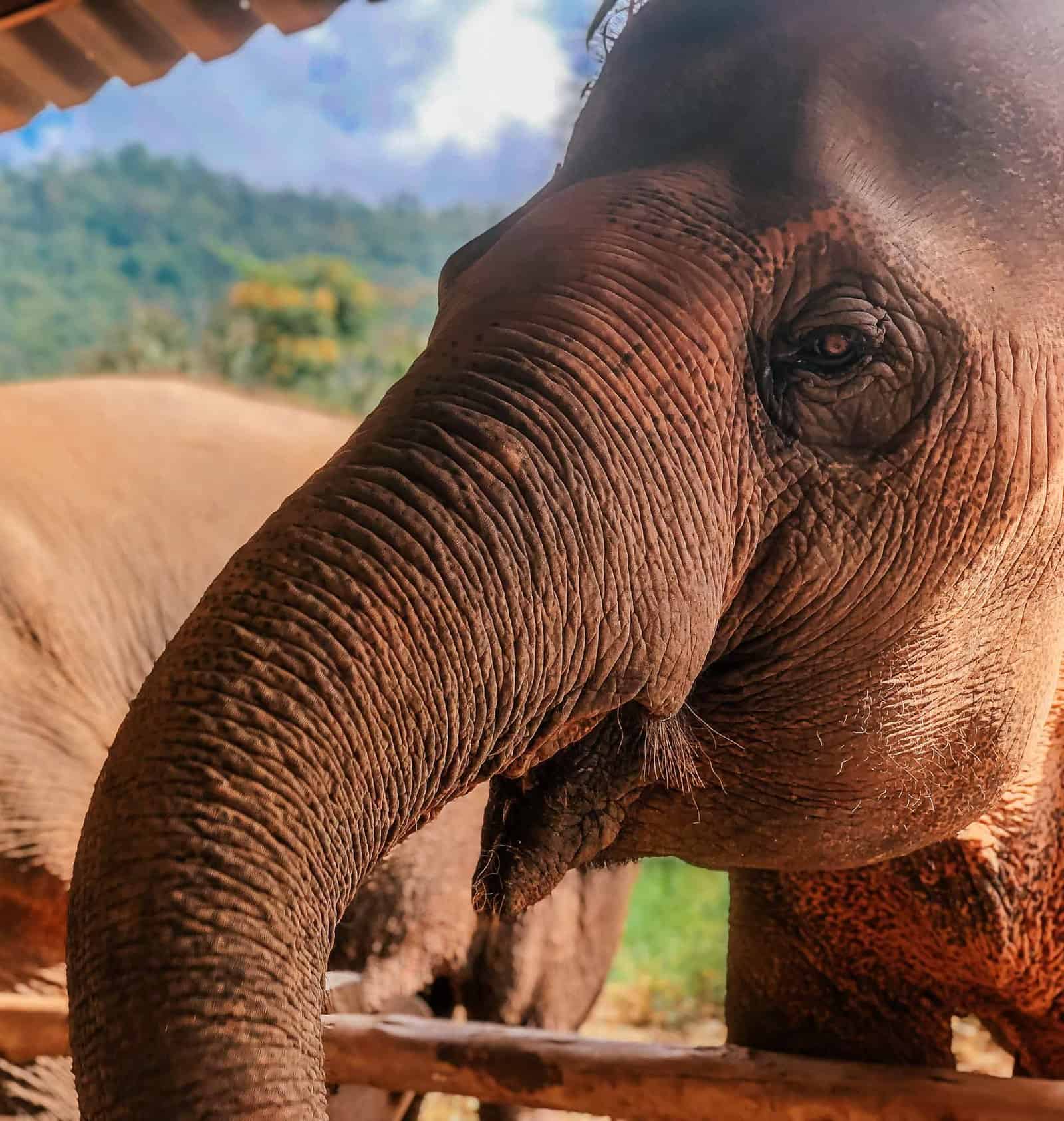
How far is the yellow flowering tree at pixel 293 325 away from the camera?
27.6ft

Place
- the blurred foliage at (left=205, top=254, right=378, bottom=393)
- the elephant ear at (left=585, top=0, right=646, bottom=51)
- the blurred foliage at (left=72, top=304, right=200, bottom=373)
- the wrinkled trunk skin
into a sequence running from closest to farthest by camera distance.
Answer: the wrinkled trunk skin, the elephant ear at (left=585, top=0, right=646, bottom=51), the blurred foliage at (left=72, top=304, right=200, bottom=373), the blurred foliage at (left=205, top=254, right=378, bottom=393)

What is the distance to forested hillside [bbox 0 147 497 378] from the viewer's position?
11.7 metres

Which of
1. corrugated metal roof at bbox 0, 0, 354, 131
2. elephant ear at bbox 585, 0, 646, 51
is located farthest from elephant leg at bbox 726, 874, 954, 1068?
corrugated metal roof at bbox 0, 0, 354, 131

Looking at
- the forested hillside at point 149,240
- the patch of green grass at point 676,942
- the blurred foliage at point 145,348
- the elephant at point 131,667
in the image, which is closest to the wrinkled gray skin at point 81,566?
the elephant at point 131,667

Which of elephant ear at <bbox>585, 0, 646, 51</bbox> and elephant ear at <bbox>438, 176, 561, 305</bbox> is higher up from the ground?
elephant ear at <bbox>585, 0, 646, 51</bbox>

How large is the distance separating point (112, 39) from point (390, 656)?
147cm

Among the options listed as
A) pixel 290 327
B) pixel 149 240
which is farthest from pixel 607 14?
pixel 149 240

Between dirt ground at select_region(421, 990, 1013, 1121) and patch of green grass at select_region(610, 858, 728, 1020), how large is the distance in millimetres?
56

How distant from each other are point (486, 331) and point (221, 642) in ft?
1.20

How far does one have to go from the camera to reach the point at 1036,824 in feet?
5.88

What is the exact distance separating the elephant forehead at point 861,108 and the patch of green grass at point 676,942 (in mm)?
3718

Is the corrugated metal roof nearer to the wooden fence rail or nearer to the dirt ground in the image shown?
the wooden fence rail

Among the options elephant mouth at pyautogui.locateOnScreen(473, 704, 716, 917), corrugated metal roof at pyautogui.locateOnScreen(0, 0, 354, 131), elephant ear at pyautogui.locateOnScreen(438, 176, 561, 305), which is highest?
corrugated metal roof at pyautogui.locateOnScreen(0, 0, 354, 131)

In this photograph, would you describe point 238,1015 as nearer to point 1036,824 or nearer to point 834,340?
point 834,340
